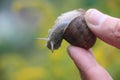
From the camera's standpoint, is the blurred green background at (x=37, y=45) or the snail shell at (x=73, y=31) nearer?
the snail shell at (x=73, y=31)

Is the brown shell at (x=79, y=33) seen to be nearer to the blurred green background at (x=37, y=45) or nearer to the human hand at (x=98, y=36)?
the human hand at (x=98, y=36)

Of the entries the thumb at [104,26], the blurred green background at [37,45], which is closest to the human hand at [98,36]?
the thumb at [104,26]

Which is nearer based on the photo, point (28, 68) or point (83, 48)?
point (83, 48)

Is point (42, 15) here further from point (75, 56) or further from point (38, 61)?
point (75, 56)

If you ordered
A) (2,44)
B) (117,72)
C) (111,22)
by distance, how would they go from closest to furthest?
(111,22) → (117,72) → (2,44)

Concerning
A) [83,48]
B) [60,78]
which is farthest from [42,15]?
[83,48]

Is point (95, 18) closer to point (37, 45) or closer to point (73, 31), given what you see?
point (73, 31)
